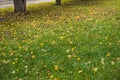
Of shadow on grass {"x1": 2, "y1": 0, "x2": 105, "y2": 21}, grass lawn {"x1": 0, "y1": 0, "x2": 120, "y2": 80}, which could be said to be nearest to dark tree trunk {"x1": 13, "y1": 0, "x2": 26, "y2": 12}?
shadow on grass {"x1": 2, "y1": 0, "x2": 105, "y2": 21}

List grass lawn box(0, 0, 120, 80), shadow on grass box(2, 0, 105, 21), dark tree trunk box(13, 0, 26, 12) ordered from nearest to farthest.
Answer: grass lawn box(0, 0, 120, 80) → shadow on grass box(2, 0, 105, 21) → dark tree trunk box(13, 0, 26, 12)

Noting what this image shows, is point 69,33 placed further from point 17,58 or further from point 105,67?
point 105,67

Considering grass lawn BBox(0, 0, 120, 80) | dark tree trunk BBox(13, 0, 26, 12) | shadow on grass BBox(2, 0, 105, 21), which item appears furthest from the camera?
dark tree trunk BBox(13, 0, 26, 12)

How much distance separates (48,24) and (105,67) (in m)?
7.32

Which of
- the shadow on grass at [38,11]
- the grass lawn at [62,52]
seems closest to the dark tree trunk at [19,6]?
the shadow on grass at [38,11]

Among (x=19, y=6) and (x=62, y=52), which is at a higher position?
(x=62, y=52)

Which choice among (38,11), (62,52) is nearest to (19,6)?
(38,11)

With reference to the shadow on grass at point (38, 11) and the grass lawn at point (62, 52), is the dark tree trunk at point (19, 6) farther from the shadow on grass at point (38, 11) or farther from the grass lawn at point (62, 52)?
the grass lawn at point (62, 52)

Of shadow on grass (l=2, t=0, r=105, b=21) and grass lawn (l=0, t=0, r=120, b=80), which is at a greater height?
grass lawn (l=0, t=0, r=120, b=80)

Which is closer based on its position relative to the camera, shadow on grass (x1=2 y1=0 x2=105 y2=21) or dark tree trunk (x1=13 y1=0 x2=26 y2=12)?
shadow on grass (x1=2 y1=0 x2=105 y2=21)

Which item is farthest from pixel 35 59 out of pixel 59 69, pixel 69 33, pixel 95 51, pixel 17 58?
pixel 69 33

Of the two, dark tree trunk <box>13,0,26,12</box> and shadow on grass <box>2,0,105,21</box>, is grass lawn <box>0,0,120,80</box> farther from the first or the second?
dark tree trunk <box>13,0,26,12</box>

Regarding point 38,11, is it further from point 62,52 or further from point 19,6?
point 62,52

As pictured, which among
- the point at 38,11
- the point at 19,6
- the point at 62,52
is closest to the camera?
the point at 62,52
